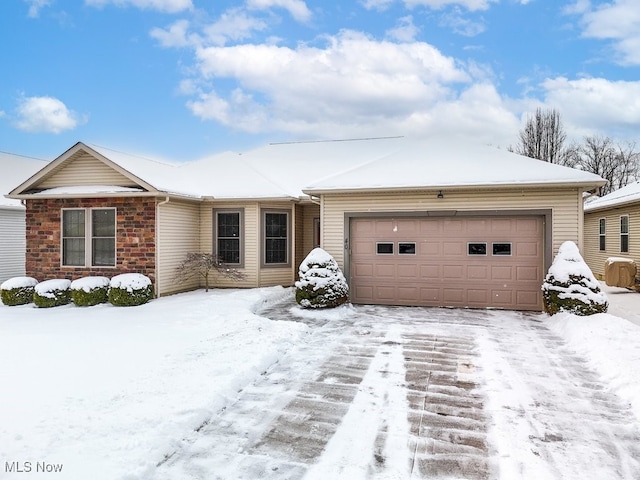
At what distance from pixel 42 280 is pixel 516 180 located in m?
12.9

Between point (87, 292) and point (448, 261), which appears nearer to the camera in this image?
point (448, 261)

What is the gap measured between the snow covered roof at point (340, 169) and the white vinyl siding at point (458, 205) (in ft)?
1.32

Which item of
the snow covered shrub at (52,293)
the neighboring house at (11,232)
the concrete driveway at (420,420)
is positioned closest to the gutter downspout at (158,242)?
the snow covered shrub at (52,293)

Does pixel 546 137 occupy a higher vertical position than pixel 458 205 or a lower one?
higher

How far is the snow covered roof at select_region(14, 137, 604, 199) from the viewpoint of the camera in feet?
33.2

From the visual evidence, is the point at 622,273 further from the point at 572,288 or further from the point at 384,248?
the point at 384,248

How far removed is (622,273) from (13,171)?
2257 cm

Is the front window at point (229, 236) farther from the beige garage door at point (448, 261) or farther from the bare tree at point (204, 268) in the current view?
the beige garage door at point (448, 261)

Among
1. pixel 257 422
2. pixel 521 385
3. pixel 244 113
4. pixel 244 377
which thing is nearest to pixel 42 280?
pixel 244 377

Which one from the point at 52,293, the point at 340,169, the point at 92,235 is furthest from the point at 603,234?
the point at 52,293

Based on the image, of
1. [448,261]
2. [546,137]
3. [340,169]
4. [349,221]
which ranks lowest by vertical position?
[448,261]

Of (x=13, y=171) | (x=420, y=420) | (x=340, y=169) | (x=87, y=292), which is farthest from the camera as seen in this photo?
(x=13, y=171)

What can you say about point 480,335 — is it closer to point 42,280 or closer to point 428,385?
point 428,385

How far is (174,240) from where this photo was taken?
12.2 m
